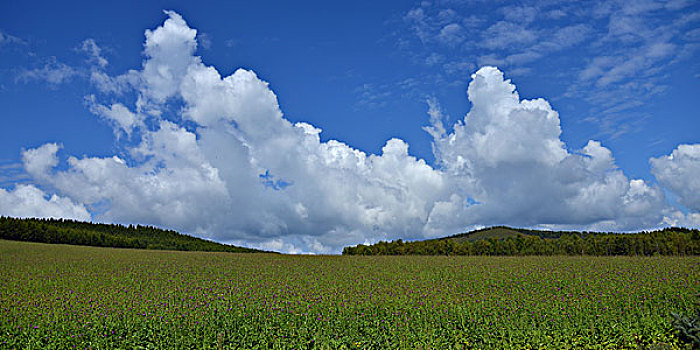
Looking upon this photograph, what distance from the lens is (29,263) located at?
37.8 metres

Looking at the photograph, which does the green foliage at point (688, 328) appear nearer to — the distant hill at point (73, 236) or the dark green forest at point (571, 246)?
the dark green forest at point (571, 246)

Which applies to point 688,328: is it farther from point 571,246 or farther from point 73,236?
point 73,236

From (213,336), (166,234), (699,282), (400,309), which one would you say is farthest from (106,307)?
(166,234)

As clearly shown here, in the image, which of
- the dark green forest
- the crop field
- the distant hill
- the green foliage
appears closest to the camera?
the green foliage

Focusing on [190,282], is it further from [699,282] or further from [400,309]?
[699,282]

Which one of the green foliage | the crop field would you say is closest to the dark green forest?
the crop field

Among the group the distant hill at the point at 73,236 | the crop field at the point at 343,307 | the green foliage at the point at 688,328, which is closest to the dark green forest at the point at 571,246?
the distant hill at the point at 73,236

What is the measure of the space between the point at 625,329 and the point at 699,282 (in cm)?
1689

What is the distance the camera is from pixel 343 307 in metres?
17.7

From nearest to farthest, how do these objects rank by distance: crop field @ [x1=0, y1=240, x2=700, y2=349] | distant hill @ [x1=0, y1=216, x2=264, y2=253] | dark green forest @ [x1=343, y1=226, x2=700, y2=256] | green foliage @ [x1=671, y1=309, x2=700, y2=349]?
green foliage @ [x1=671, y1=309, x2=700, y2=349], crop field @ [x1=0, y1=240, x2=700, y2=349], distant hill @ [x1=0, y1=216, x2=264, y2=253], dark green forest @ [x1=343, y1=226, x2=700, y2=256]

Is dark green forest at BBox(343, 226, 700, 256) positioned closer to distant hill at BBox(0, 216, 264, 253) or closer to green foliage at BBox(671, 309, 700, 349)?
distant hill at BBox(0, 216, 264, 253)

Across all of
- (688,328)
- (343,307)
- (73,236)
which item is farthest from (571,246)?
(73,236)

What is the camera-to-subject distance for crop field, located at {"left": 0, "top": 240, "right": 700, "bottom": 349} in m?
12.2

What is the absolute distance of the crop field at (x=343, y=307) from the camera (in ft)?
39.9
